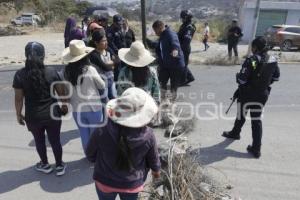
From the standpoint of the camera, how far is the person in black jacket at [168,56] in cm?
622

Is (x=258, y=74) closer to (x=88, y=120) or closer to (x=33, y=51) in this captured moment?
(x=88, y=120)

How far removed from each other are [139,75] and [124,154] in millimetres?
1665

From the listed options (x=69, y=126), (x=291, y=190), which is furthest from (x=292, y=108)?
(x=69, y=126)

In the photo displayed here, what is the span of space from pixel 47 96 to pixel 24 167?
123cm

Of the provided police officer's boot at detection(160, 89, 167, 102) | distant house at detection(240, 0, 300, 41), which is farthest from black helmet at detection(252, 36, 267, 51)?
distant house at detection(240, 0, 300, 41)

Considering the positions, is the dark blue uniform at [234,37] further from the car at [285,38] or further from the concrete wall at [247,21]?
the concrete wall at [247,21]

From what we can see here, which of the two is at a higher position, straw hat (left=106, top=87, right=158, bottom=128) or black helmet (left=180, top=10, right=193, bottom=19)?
straw hat (left=106, top=87, right=158, bottom=128)

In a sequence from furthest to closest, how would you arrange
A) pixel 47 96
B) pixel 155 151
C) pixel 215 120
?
pixel 215 120
pixel 47 96
pixel 155 151

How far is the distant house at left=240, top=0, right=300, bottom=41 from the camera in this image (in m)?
27.4

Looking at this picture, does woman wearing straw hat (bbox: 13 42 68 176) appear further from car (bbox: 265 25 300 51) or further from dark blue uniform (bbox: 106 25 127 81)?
car (bbox: 265 25 300 51)

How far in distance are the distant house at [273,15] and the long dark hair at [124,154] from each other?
26443 mm

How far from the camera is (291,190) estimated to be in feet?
13.5

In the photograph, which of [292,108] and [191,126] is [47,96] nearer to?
[191,126]

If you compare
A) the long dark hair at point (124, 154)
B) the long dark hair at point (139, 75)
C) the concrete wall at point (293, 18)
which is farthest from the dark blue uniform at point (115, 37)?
the concrete wall at point (293, 18)
